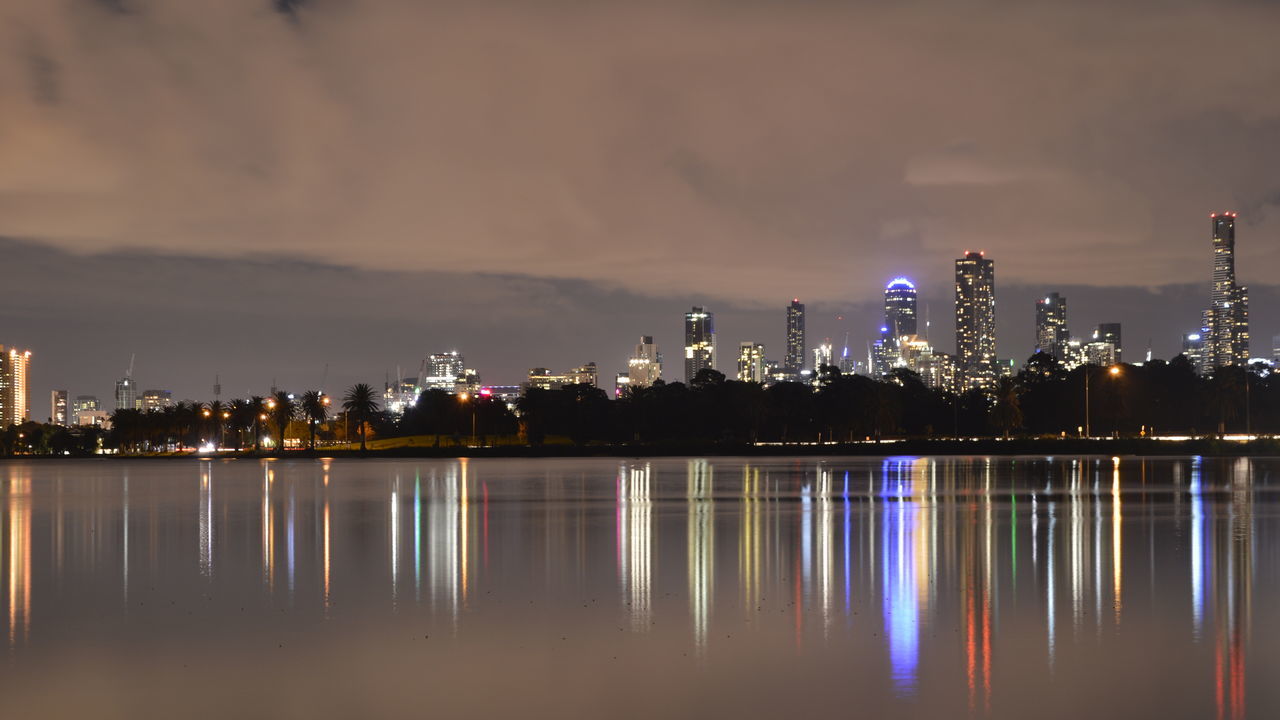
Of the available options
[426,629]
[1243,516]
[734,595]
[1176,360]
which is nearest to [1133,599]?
[734,595]

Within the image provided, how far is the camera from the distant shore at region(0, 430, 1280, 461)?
118 metres

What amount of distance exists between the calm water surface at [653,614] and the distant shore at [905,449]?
79029 millimetres

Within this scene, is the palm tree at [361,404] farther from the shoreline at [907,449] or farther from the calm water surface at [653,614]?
the calm water surface at [653,614]

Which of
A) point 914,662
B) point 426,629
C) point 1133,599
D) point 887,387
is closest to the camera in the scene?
point 914,662

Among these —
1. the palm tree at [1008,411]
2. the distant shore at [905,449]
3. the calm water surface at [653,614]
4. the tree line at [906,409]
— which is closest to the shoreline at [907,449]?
the distant shore at [905,449]

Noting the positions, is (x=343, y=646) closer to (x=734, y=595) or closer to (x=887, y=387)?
(x=734, y=595)

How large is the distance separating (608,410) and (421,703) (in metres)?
166

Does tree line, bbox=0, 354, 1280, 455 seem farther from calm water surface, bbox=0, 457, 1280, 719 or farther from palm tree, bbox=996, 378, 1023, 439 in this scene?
calm water surface, bbox=0, 457, 1280, 719

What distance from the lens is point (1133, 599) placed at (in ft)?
72.8

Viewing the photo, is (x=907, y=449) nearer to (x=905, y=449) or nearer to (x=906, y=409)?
(x=905, y=449)

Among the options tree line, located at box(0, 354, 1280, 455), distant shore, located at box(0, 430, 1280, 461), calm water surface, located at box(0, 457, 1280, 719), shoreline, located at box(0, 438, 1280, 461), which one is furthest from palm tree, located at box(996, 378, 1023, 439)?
calm water surface, located at box(0, 457, 1280, 719)

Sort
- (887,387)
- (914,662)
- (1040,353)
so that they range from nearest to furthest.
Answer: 1. (914,662)
2. (887,387)
3. (1040,353)

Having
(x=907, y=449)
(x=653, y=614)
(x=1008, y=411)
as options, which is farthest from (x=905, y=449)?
(x=653, y=614)

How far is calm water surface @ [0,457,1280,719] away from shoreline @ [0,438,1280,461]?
7906cm
